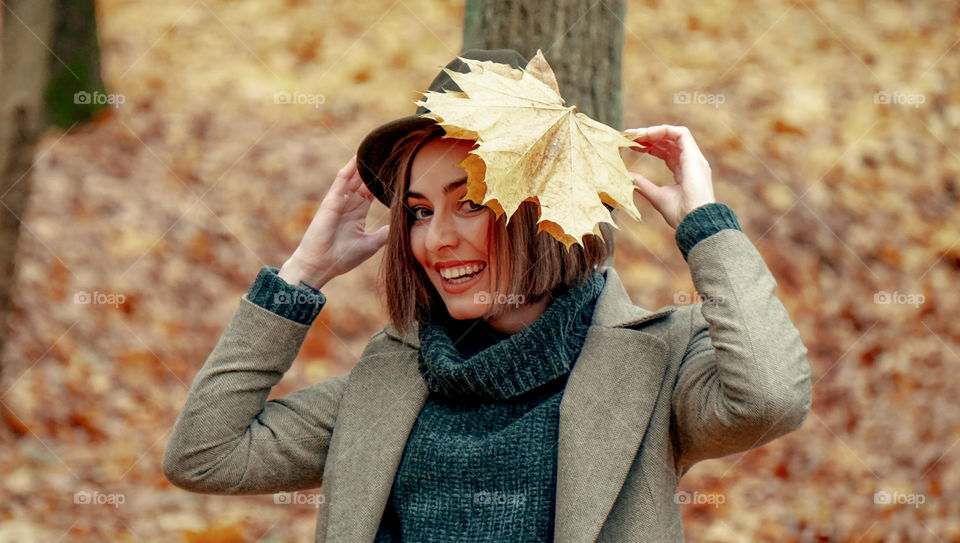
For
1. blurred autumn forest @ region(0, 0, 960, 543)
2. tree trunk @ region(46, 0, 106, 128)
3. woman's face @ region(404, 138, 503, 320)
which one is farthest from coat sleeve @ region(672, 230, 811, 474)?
tree trunk @ region(46, 0, 106, 128)

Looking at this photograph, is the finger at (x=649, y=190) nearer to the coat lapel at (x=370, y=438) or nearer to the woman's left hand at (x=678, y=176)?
the woman's left hand at (x=678, y=176)

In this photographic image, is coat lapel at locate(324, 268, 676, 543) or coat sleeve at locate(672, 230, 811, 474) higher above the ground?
coat sleeve at locate(672, 230, 811, 474)

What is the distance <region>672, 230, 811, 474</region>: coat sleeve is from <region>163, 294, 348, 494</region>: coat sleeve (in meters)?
0.83

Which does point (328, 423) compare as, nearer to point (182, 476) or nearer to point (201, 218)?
point (182, 476)

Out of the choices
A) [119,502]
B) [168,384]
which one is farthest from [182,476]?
[168,384]

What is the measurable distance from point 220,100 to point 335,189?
424 cm

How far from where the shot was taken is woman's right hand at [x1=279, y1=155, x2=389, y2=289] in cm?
204

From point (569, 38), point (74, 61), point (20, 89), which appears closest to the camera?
point (569, 38)

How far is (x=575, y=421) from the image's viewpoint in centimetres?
176

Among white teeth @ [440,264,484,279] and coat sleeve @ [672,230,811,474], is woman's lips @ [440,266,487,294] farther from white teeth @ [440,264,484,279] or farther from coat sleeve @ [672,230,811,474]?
coat sleeve @ [672,230,811,474]

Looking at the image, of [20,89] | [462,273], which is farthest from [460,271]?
[20,89]

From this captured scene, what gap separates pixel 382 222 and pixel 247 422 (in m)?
2.91

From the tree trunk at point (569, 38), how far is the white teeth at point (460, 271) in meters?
0.57

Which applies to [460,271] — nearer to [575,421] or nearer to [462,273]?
[462,273]
